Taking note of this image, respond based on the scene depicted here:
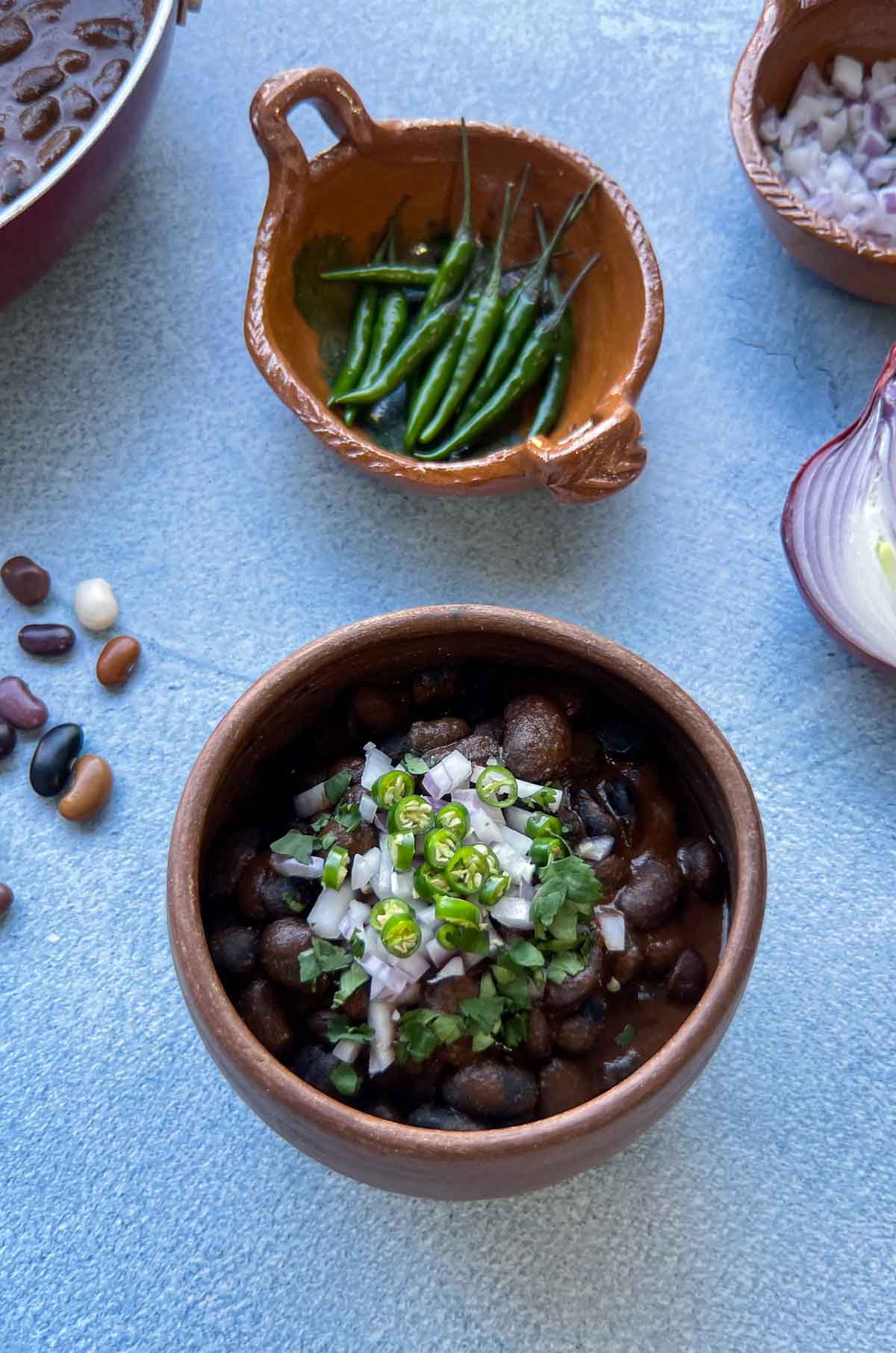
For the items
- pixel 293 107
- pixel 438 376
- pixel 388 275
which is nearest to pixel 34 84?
pixel 293 107

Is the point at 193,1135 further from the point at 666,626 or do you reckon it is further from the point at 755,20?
the point at 755,20

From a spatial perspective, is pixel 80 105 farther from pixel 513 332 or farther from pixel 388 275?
pixel 513 332

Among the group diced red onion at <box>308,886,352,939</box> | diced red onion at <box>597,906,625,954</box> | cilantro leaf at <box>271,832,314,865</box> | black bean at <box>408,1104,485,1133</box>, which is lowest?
black bean at <box>408,1104,485,1133</box>

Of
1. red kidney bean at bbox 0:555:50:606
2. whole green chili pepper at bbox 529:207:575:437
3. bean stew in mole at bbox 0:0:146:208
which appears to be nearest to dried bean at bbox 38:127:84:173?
bean stew in mole at bbox 0:0:146:208

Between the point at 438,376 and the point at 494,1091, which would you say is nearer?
the point at 494,1091

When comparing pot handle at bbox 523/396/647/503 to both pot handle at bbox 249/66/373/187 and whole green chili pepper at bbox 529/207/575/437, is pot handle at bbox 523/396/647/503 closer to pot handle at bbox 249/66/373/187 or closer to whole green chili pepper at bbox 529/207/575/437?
whole green chili pepper at bbox 529/207/575/437

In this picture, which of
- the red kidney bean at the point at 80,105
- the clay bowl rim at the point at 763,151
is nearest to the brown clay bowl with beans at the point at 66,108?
the red kidney bean at the point at 80,105
